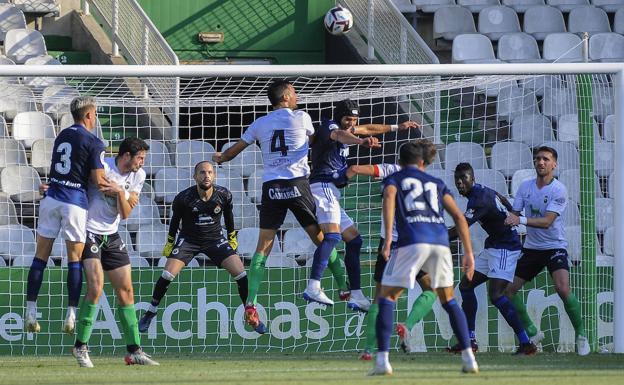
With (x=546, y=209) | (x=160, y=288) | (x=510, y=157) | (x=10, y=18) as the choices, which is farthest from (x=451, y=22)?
(x=160, y=288)

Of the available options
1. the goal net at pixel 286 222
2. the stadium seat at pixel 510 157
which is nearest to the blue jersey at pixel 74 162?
the goal net at pixel 286 222

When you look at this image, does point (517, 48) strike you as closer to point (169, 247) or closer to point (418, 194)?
point (169, 247)

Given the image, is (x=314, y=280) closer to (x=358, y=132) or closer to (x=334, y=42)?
(x=358, y=132)

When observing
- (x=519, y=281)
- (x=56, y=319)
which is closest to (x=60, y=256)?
Result: (x=56, y=319)

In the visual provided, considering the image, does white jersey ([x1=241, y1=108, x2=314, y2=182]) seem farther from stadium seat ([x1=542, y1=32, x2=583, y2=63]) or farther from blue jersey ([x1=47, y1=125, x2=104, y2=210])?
stadium seat ([x1=542, y1=32, x2=583, y2=63])

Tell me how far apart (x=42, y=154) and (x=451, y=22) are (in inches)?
267

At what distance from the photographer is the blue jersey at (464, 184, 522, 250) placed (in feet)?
39.3

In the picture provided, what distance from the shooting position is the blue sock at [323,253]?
11219mm

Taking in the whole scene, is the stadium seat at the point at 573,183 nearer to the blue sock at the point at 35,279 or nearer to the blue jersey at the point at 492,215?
the blue jersey at the point at 492,215

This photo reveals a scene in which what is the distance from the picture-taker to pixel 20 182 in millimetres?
13641

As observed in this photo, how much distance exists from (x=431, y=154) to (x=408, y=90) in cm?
364

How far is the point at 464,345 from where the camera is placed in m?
9.12

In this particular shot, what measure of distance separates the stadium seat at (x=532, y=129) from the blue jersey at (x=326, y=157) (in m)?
3.12

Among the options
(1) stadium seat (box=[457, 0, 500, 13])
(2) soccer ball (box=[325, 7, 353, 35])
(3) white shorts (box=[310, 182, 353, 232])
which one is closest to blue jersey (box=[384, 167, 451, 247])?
(3) white shorts (box=[310, 182, 353, 232])
